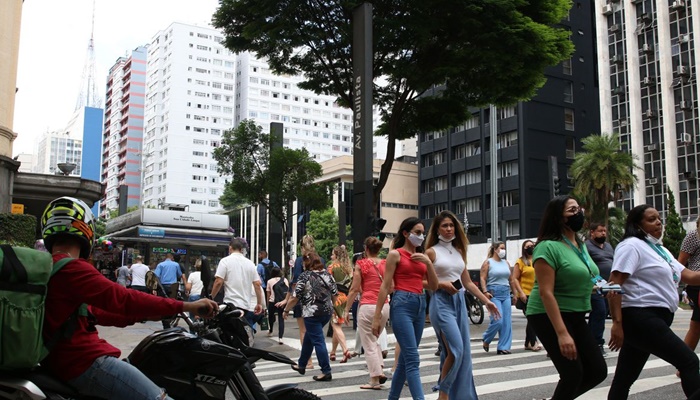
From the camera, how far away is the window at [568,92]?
238 feet

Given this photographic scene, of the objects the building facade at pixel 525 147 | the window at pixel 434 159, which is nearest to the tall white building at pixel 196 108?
the window at pixel 434 159

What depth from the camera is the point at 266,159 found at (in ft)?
105

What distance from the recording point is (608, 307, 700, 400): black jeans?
507 cm

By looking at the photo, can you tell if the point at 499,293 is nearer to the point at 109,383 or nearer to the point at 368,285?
the point at 368,285

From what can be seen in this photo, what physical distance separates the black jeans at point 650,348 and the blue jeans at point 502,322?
5.84 m

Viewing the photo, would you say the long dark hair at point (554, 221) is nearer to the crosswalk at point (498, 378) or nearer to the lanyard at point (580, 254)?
the lanyard at point (580, 254)

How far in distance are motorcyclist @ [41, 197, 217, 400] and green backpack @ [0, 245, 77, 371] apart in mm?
190

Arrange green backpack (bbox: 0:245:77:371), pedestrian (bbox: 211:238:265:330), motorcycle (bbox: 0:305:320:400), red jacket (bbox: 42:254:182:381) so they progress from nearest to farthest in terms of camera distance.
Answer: green backpack (bbox: 0:245:77:371)
red jacket (bbox: 42:254:182:381)
motorcycle (bbox: 0:305:320:400)
pedestrian (bbox: 211:238:265:330)

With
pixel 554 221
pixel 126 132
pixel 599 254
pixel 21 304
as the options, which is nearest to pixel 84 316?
pixel 21 304

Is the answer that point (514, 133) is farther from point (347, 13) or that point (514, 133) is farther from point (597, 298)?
point (597, 298)

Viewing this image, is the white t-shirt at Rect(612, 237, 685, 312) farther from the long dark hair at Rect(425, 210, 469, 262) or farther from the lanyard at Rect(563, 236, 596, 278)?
the long dark hair at Rect(425, 210, 469, 262)

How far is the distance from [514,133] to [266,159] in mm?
43221

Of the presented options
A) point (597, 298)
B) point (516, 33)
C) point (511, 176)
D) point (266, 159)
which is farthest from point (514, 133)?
point (597, 298)

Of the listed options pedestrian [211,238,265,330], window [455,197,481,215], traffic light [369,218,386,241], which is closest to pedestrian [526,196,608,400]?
pedestrian [211,238,265,330]
